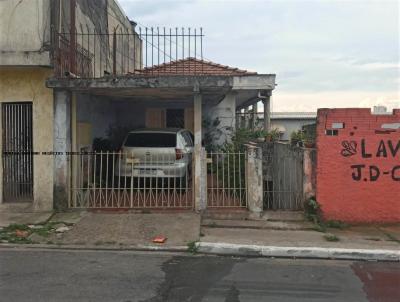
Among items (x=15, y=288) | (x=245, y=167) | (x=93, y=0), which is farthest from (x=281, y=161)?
(x=15, y=288)

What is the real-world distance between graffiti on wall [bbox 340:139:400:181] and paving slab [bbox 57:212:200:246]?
10.9 ft

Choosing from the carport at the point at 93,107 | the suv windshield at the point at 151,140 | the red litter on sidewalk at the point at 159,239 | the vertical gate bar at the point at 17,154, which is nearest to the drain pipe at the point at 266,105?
the suv windshield at the point at 151,140

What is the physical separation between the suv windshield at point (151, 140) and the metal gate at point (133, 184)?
600 mm

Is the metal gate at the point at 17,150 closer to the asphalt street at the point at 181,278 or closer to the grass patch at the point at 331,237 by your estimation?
the asphalt street at the point at 181,278

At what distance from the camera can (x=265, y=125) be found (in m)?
18.9

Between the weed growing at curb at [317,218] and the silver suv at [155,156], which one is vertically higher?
the silver suv at [155,156]

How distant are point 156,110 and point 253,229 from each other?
29.6 ft

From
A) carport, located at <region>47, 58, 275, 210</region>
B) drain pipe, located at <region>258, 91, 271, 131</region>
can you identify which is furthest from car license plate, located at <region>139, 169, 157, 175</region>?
drain pipe, located at <region>258, 91, 271, 131</region>

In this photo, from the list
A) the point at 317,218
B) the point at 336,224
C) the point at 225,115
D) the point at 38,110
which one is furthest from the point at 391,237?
the point at 225,115

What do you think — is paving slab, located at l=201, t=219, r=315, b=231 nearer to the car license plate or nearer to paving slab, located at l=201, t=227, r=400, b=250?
paving slab, located at l=201, t=227, r=400, b=250

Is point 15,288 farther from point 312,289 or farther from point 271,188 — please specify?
point 271,188

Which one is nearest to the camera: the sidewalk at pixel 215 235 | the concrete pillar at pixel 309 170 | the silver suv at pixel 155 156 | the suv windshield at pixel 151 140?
the sidewalk at pixel 215 235

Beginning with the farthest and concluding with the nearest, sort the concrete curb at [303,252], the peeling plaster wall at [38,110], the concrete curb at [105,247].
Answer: the peeling plaster wall at [38,110] → the concrete curb at [105,247] → the concrete curb at [303,252]

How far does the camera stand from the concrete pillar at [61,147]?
10.7 meters
